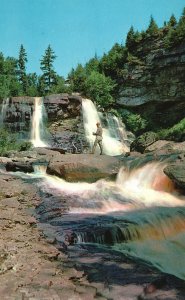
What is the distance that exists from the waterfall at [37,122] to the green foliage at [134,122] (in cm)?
824

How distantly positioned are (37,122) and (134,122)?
9.33 metres

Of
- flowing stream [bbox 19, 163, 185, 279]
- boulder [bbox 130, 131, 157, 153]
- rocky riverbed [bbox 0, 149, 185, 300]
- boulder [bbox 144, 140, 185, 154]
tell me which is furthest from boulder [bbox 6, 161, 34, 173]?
boulder [bbox 130, 131, 157, 153]

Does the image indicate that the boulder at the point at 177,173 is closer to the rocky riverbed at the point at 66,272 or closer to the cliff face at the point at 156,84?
the rocky riverbed at the point at 66,272

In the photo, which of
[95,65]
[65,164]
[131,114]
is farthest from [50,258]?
[95,65]

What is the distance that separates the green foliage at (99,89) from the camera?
33.4 metres

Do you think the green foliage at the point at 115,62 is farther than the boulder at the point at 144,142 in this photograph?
Yes

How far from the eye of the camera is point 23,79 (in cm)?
5188

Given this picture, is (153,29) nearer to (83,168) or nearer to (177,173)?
(83,168)

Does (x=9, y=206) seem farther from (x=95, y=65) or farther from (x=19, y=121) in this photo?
(x=95, y=65)

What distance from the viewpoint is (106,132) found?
104 ft

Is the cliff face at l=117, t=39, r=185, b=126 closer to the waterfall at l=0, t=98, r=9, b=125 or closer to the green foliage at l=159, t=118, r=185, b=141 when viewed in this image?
the green foliage at l=159, t=118, r=185, b=141

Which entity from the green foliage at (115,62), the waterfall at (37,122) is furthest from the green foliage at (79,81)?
the waterfall at (37,122)

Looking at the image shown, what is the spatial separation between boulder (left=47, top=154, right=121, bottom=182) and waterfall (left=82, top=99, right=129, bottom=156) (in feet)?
46.3

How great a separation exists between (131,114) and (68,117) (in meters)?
6.54
